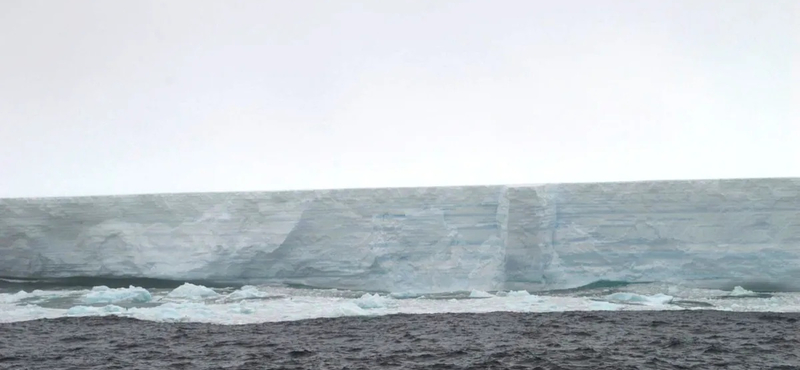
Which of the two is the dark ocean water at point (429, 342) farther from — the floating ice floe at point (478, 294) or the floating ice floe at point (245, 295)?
the floating ice floe at point (245, 295)

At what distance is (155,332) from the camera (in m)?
9.35

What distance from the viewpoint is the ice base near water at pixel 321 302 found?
32.8ft

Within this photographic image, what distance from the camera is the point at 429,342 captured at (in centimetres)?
875

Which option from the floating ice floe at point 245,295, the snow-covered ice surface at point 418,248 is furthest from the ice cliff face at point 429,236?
the floating ice floe at point 245,295

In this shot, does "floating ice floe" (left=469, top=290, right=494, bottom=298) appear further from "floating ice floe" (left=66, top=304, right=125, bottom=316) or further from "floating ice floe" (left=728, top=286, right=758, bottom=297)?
"floating ice floe" (left=66, top=304, right=125, bottom=316)

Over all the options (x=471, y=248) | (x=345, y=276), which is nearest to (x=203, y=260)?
(x=345, y=276)

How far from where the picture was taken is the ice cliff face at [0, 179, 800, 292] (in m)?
11.5

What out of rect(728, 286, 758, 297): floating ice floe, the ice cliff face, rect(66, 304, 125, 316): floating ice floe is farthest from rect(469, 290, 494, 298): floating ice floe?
rect(66, 304, 125, 316): floating ice floe

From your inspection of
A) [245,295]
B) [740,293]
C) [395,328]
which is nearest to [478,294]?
[395,328]

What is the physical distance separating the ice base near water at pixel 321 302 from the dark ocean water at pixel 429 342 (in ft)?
0.45

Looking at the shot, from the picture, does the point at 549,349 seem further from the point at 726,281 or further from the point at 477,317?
the point at 726,281

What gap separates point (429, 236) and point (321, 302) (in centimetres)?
207

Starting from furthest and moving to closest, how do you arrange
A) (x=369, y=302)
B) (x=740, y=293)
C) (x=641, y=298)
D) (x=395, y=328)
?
(x=740, y=293) → (x=641, y=298) → (x=369, y=302) → (x=395, y=328)

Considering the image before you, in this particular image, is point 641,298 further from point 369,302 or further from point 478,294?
point 369,302
